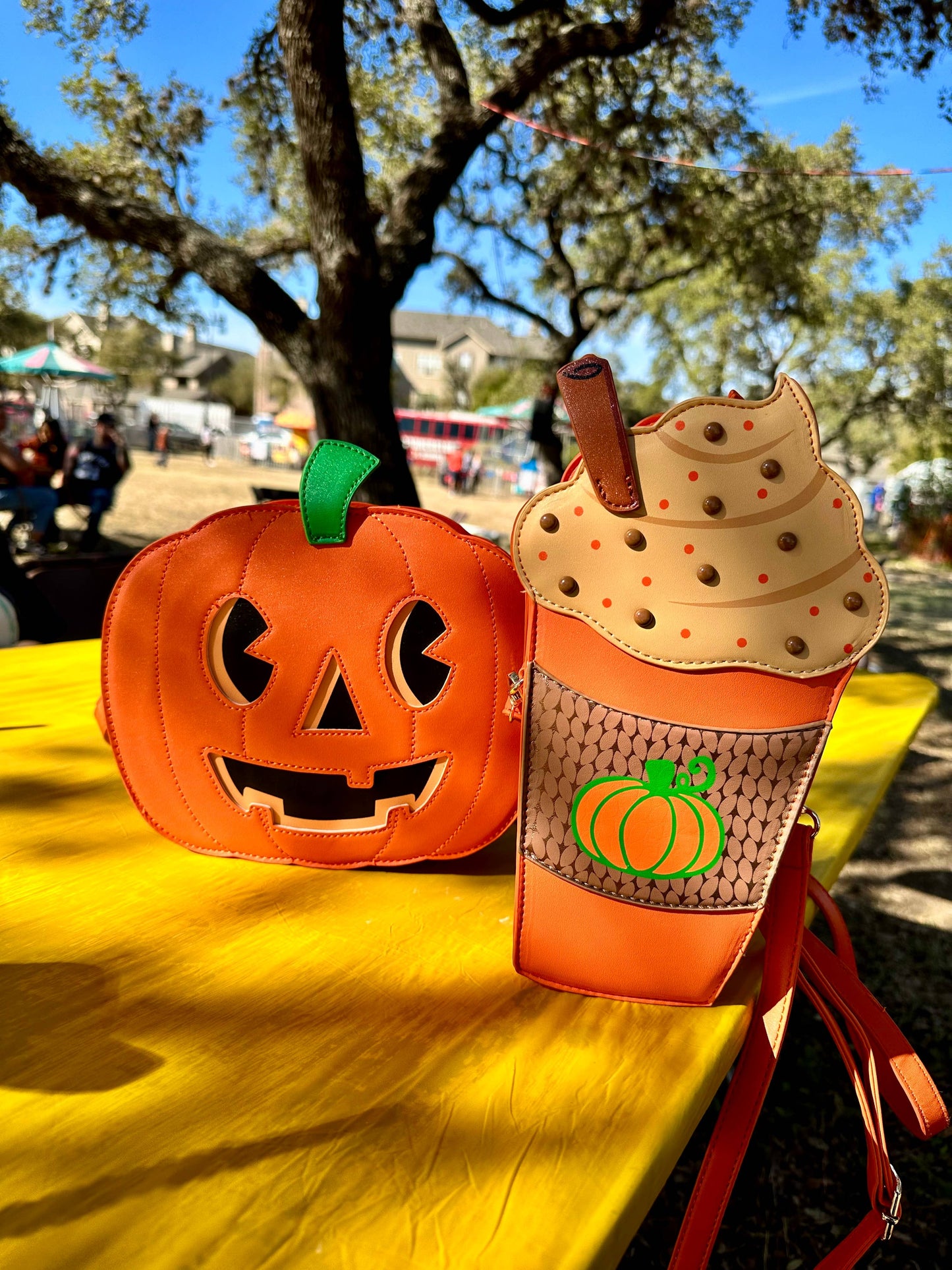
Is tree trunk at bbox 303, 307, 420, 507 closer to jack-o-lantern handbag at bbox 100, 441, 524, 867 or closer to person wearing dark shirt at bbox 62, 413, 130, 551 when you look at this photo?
jack-o-lantern handbag at bbox 100, 441, 524, 867

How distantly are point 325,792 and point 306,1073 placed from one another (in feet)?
0.91

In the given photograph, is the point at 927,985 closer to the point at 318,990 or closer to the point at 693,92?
the point at 318,990

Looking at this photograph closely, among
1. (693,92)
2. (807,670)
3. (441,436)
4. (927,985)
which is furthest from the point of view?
(441,436)

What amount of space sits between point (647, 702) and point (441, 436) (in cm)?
2882

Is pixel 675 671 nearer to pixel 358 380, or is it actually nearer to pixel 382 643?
pixel 382 643

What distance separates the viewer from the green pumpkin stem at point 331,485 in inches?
30.2

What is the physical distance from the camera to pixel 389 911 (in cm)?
79

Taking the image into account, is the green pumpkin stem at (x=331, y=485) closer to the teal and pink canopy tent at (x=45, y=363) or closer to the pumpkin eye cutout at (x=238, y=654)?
the pumpkin eye cutout at (x=238, y=654)

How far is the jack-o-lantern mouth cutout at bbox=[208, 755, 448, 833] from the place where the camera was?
81 cm

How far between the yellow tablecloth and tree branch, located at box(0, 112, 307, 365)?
145 inches

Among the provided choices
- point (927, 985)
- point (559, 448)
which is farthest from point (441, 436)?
point (927, 985)

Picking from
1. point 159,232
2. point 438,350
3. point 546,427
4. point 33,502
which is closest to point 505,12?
point 159,232

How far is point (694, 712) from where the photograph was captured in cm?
64

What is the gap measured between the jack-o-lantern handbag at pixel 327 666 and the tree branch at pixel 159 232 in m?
3.60
